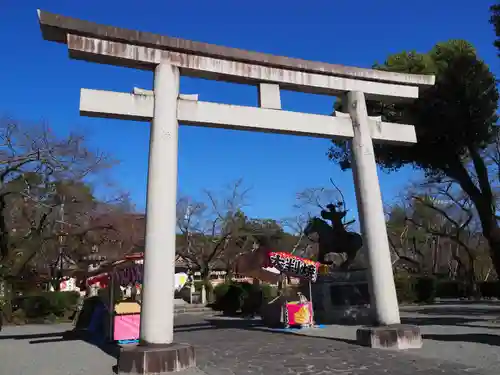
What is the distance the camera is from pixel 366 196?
9.13m

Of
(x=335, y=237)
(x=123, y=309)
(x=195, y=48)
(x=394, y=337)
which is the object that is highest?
(x=195, y=48)

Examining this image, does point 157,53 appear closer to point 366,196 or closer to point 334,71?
point 334,71

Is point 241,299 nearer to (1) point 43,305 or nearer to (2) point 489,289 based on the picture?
(1) point 43,305

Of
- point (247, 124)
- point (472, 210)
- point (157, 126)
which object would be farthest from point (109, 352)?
point (472, 210)

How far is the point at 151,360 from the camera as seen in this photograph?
6.45 m

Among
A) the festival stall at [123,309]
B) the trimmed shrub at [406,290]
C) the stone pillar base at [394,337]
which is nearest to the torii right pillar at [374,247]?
the stone pillar base at [394,337]

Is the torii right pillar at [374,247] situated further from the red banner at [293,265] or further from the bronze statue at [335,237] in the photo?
the bronze statue at [335,237]

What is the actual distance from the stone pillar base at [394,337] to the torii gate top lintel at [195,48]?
5.66 meters

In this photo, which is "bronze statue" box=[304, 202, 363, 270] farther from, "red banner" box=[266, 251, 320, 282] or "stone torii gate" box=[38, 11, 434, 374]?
"stone torii gate" box=[38, 11, 434, 374]

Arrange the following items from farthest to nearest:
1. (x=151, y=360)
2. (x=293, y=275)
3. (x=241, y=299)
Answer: (x=241, y=299) < (x=293, y=275) < (x=151, y=360)

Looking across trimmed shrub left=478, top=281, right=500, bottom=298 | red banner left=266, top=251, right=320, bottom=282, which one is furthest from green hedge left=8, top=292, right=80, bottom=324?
trimmed shrub left=478, top=281, right=500, bottom=298

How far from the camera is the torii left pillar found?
21.4 ft

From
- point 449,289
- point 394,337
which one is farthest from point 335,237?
point 449,289

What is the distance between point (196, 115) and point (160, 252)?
2788mm
